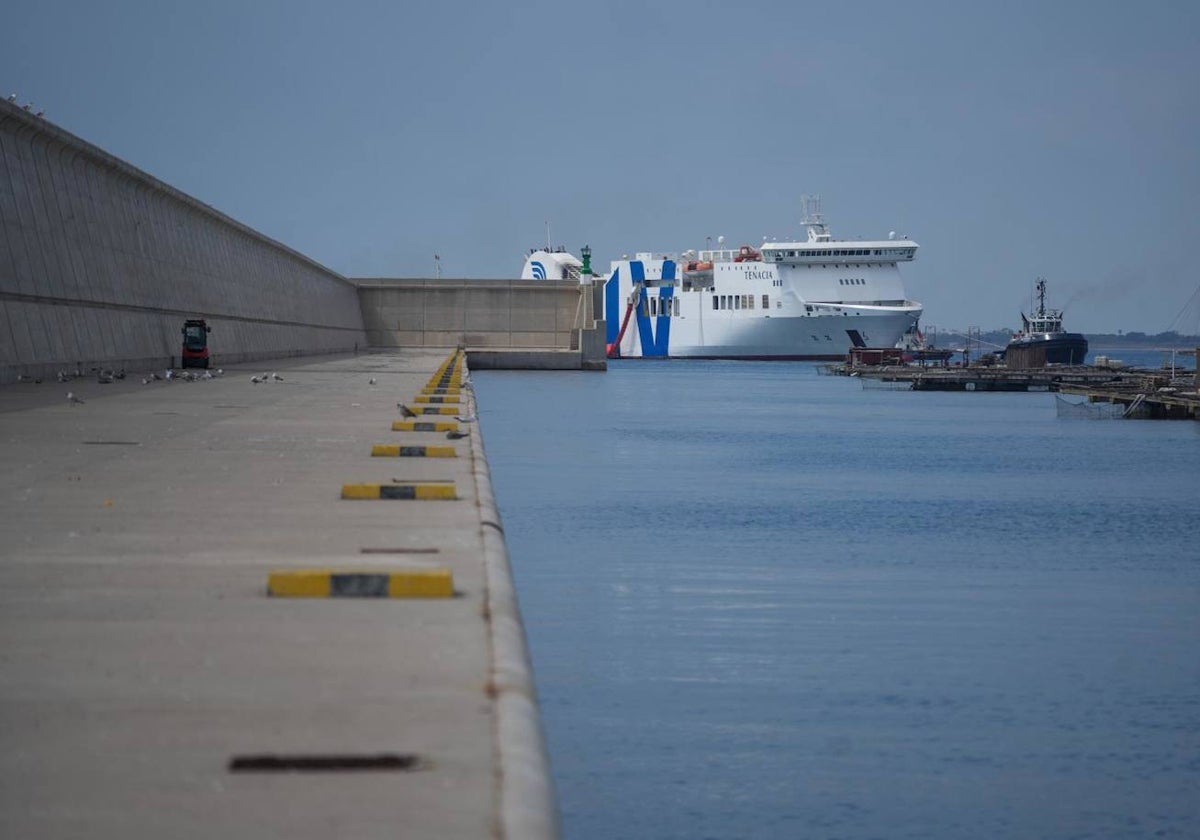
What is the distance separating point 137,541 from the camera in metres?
7.68

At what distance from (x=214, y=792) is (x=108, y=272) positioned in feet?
93.3

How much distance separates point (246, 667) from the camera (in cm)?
500

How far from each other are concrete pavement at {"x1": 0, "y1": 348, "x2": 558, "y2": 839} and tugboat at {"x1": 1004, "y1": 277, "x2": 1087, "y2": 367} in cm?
8661

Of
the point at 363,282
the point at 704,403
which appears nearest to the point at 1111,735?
the point at 704,403

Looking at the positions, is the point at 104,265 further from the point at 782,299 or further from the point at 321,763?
the point at 782,299

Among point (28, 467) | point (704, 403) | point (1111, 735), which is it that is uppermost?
point (28, 467)

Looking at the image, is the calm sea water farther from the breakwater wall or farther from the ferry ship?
the ferry ship

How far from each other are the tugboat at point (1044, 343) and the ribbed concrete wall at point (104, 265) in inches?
2195

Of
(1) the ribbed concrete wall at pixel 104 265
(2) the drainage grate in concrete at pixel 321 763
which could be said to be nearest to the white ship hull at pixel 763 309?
(1) the ribbed concrete wall at pixel 104 265

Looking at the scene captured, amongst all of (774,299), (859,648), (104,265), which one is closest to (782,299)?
(774,299)

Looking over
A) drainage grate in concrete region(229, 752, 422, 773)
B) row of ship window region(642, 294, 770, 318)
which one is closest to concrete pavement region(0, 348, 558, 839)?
drainage grate in concrete region(229, 752, 422, 773)

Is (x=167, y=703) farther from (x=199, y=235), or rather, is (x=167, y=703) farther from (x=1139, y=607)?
(x=199, y=235)

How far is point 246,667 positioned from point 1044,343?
3979 inches

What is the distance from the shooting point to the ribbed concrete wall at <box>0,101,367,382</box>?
2462 centimetres
